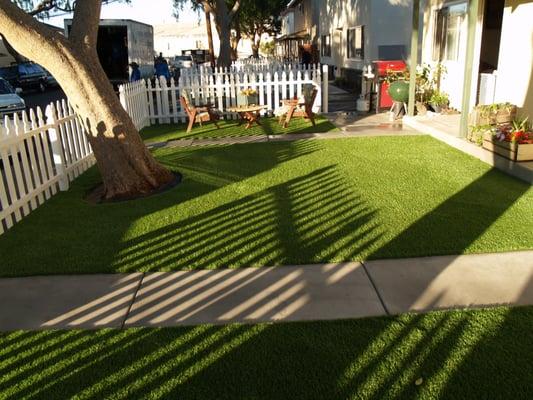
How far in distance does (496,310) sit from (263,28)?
5084 centimetres

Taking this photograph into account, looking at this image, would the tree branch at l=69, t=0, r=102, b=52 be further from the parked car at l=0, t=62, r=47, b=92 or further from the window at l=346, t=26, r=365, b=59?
the parked car at l=0, t=62, r=47, b=92

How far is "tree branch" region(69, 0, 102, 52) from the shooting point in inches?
246

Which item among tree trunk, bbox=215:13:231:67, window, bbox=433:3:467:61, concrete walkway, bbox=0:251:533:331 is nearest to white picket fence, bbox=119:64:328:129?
window, bbox=433:3:467:61

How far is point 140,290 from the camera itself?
12.4 feet

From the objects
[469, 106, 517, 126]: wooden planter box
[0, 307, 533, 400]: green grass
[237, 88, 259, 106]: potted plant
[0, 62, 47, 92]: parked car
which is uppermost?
[0, 62, 47, 92]: parked car

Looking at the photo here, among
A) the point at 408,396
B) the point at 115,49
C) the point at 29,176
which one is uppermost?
the point at 115,49

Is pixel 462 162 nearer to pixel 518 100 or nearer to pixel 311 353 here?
pixel 518 100

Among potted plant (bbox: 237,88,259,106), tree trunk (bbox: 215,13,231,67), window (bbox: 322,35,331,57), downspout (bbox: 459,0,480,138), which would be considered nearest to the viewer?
downspout (bbox: 459,0,480,138)

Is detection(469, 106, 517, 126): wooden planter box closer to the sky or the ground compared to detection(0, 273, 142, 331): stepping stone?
closer to the sky

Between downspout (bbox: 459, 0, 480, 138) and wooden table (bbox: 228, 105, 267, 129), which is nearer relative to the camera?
downspout (bbox: 459, 0, 480, 138)

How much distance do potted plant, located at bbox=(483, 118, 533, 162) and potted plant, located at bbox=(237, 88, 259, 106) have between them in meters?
6.47

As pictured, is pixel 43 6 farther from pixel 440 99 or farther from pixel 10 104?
pixel 440 99

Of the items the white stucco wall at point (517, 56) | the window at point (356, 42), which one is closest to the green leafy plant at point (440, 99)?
the white stucco wall at point (517, 56)

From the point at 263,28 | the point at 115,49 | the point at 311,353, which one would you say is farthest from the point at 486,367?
the point at 263,28
